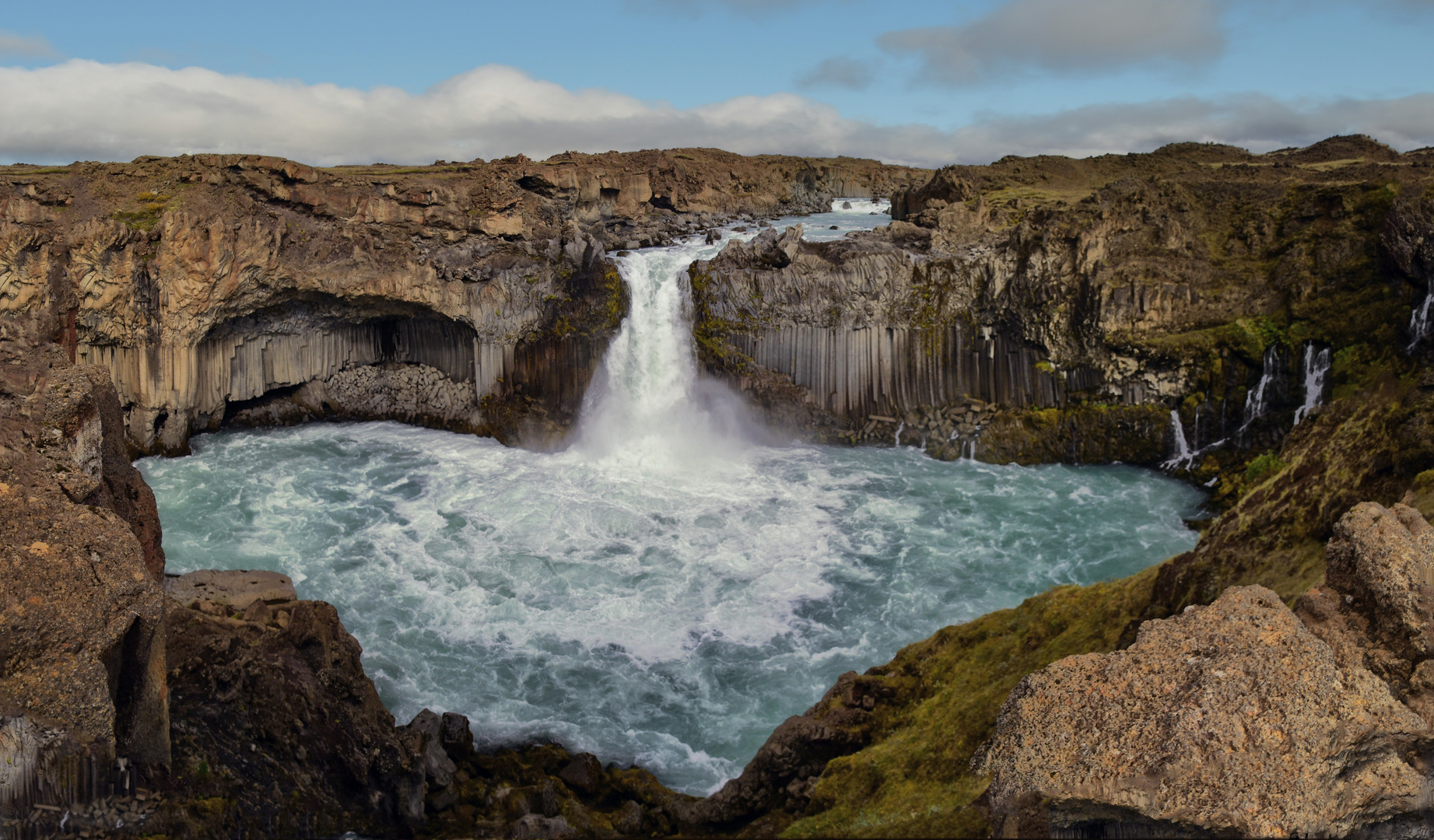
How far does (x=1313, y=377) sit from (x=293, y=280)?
113 ft

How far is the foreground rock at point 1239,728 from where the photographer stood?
19.5ft

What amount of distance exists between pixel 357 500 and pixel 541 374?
28.5ft

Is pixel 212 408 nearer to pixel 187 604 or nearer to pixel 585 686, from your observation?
pixel 187 604

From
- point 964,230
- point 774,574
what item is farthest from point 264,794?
point 964,230

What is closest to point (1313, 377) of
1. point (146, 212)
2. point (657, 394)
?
point (657, 394)

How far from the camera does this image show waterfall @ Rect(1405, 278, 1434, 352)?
2099 cm

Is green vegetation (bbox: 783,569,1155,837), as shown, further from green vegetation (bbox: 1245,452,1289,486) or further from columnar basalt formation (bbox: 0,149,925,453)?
columnar basalt formation (bbox: 0,149,925,453)

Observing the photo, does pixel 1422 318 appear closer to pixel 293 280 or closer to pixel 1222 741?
pixel 1222 741

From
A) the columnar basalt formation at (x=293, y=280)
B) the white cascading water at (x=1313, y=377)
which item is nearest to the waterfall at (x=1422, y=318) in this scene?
the white cascading water at (x=1313, y=377)

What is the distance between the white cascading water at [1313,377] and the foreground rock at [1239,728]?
73.9ft

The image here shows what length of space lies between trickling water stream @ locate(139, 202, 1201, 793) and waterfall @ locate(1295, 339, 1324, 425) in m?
3.94

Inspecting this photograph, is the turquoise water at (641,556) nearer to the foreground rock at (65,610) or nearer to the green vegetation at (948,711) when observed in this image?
the green vegetation at (948,711)

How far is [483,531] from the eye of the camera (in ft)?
83.2

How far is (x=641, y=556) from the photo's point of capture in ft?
77.7
